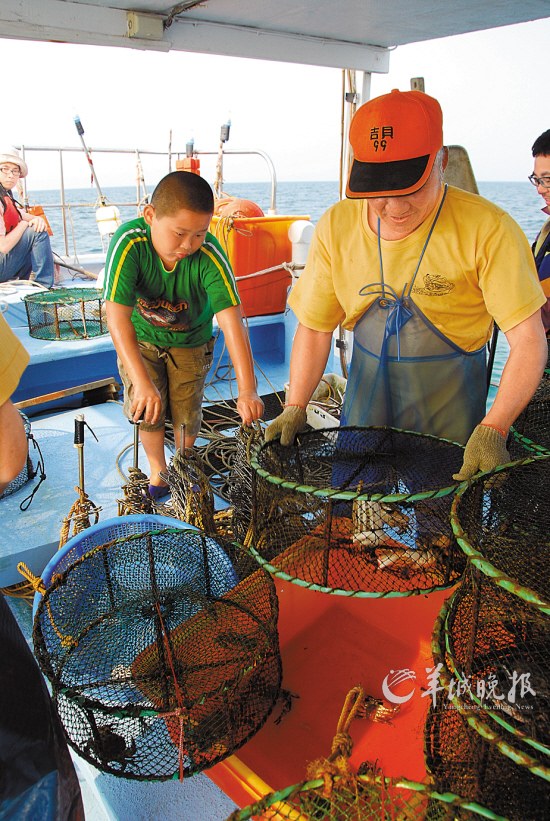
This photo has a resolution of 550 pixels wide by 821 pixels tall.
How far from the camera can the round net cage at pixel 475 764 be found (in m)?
1.25

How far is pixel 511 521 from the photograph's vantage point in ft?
5.97

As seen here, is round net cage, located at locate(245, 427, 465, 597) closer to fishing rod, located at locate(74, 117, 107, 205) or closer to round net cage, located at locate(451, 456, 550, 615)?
round net cage, located at locate(451, 456, 550, 615)

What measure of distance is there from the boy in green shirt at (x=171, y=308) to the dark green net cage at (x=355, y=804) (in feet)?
5.22

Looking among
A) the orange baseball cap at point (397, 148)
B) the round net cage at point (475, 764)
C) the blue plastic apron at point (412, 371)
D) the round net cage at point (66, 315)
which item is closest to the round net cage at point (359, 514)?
the blue plastic apron at point (412, 371)

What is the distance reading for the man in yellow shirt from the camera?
1886mm

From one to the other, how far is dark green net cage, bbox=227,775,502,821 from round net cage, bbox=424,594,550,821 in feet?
0.21

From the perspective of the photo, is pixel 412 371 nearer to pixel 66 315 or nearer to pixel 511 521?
pixel 511 521

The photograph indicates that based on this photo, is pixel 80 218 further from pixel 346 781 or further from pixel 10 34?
pixel 346 781

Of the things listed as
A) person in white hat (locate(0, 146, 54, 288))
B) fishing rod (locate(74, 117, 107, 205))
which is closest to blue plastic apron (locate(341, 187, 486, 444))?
person in white hat (locate(0, 146, 54, 288))

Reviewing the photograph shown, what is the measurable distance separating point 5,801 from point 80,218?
51.4 metres

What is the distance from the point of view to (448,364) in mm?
2199

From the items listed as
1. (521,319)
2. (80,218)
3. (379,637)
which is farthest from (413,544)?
(80,218)

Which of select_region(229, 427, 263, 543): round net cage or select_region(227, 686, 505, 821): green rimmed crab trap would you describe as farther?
select_region(229, 427, 263, 543): round net cage

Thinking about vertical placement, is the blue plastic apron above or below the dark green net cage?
above
